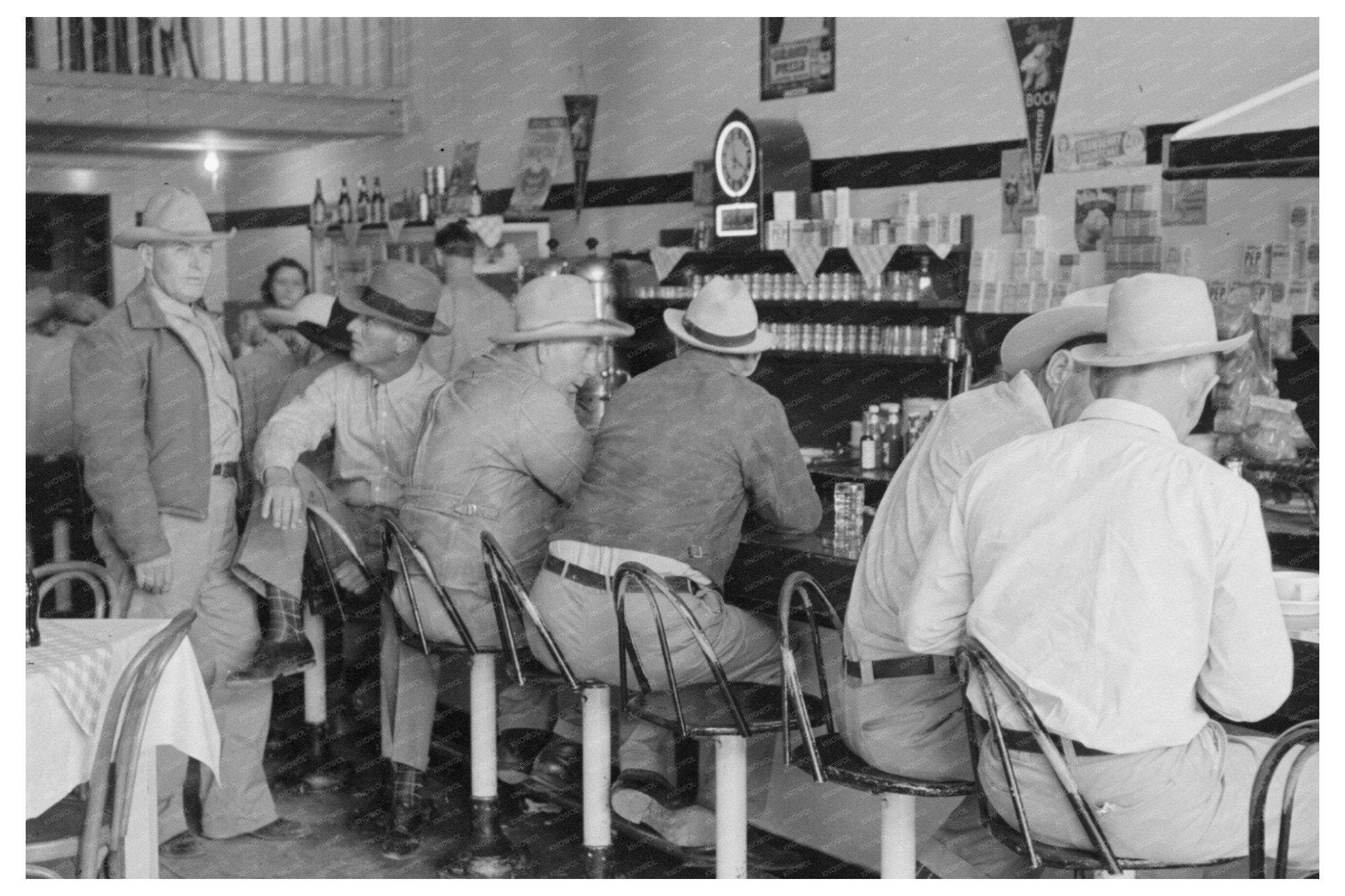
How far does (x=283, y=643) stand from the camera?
465 centimetres

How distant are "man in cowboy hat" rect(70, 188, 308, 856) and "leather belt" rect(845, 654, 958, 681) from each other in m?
2.18

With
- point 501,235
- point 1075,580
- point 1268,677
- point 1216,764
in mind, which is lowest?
point 1216,764

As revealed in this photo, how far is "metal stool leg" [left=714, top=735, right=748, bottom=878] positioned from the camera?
3494 mm

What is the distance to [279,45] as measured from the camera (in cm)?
1110

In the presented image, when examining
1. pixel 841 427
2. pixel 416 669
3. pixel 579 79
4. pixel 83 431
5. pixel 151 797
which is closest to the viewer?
pixel 151 797

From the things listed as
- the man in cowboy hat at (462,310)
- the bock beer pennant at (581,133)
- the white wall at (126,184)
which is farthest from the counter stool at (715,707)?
the white wall at (126,184)

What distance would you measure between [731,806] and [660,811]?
2.26 feet

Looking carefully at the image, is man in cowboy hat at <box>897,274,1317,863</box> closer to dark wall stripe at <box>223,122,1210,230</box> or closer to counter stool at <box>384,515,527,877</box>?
counter stool at <box>384,515,527,877</box>

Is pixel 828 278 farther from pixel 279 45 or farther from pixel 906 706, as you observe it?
pixel 279 45

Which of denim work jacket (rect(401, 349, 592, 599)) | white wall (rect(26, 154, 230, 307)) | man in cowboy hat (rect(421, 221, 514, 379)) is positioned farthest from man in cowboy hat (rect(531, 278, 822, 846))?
white wall (rect(26, 154, 230, 307))

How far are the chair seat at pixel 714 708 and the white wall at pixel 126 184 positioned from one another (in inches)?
410

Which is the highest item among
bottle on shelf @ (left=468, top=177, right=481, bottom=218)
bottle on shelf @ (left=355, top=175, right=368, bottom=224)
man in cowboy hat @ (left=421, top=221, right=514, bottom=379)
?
bottle on shelf @ (left=355, top=175, right=368, bottom=224)
